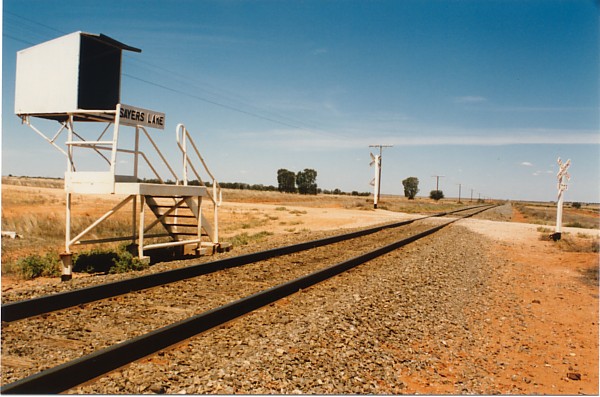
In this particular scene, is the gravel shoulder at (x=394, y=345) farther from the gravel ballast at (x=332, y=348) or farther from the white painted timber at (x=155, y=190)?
the white painted timber at (x=155, y=190)

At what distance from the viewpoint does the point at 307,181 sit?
139 meters

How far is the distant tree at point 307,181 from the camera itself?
445 feet

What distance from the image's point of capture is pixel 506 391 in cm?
426

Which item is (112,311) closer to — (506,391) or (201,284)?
(201,284)

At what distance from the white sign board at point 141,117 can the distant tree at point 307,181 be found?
124m

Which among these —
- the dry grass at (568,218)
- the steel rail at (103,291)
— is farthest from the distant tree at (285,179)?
the steel rail at (103,291)

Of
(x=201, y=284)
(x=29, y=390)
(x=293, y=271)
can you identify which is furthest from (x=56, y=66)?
(x=29, y=390)

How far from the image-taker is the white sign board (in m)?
9.73

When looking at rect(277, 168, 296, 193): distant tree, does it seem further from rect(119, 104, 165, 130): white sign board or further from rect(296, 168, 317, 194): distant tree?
rect(119, 104, 165, 130): white sign board

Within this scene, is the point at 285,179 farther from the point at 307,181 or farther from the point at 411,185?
the point at 411,185

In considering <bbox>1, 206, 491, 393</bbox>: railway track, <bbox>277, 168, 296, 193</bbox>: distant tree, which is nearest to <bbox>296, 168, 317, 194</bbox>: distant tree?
<bbox>277, 168, 296, 193</bbox>: distant tree

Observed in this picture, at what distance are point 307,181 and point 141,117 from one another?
129 m

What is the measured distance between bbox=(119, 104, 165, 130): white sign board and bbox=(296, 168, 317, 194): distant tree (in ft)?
407

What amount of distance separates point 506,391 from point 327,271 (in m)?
4.87
